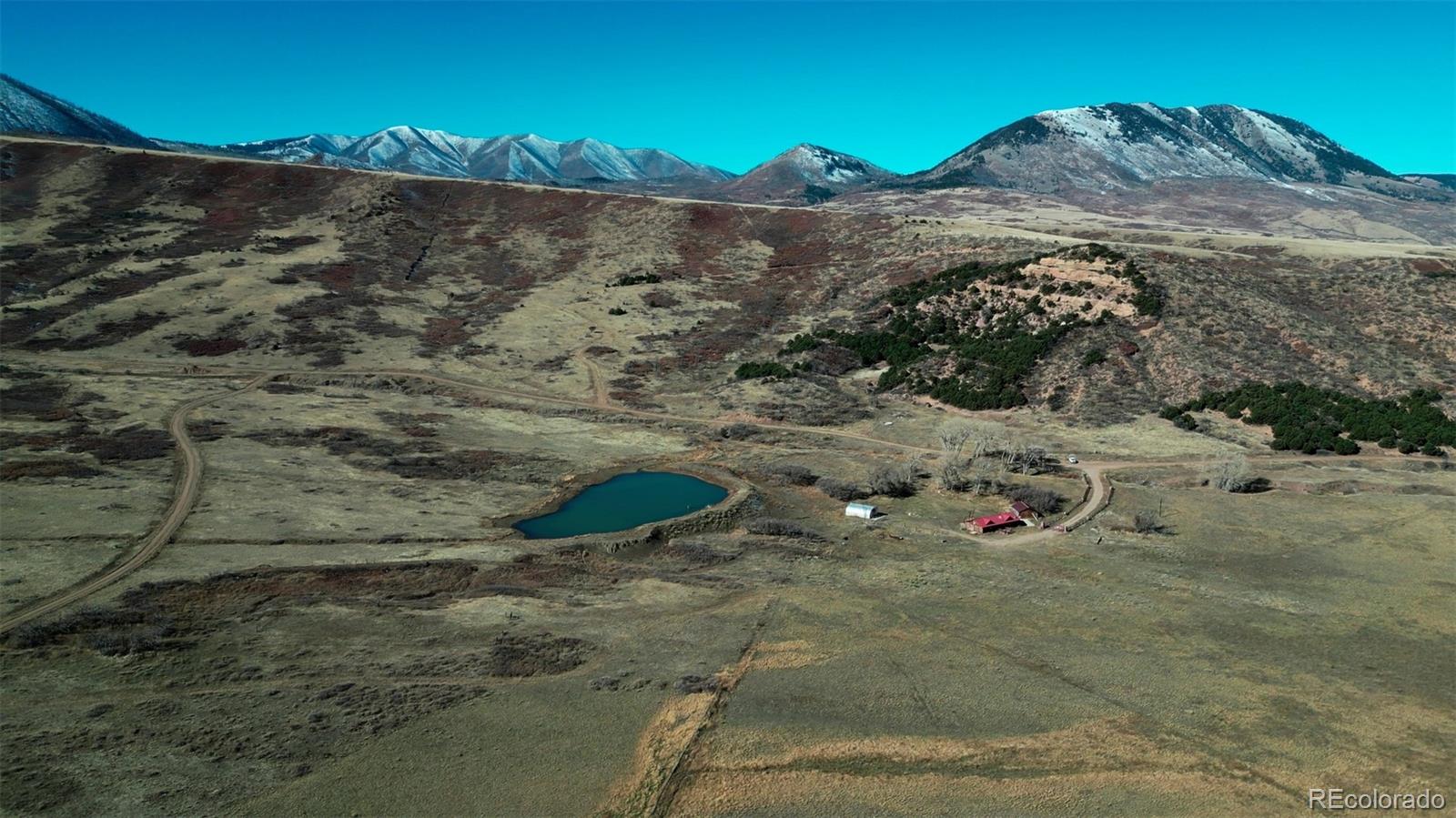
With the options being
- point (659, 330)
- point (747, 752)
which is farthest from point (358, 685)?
point (659, 330)

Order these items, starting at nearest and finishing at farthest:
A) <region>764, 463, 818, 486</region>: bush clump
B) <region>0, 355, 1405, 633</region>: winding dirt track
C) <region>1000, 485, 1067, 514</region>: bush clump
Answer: <region>0, 355, 1405, 633</region>: winding dirt track, <region>1000, 485, 1067, 514</region>: bush clump, <region>764, 463, 818, 486</region>: bush clump

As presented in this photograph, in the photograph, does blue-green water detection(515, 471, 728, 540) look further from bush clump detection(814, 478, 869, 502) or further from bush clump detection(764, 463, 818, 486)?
bush clump detection(814, 478, 869, 502)

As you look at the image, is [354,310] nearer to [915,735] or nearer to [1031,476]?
[1031,476]

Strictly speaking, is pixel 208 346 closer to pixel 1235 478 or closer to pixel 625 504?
pixel 625 504

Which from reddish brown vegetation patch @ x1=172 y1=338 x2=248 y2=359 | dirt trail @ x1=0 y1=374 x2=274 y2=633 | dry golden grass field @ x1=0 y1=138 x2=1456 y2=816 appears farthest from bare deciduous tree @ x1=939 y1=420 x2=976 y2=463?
reddish brown vegetation patch @ x1=172 y1=338 x2=248 y2=359

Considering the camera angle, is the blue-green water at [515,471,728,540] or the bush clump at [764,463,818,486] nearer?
Result: the blue-green water at [515,471,728,540]

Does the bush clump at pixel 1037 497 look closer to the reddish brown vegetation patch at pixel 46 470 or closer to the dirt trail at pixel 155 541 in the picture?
the dirt trail at pixel 155 541

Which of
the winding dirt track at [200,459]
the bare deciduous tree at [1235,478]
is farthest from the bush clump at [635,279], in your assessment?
the bare deciduous tree at [1235,478]
